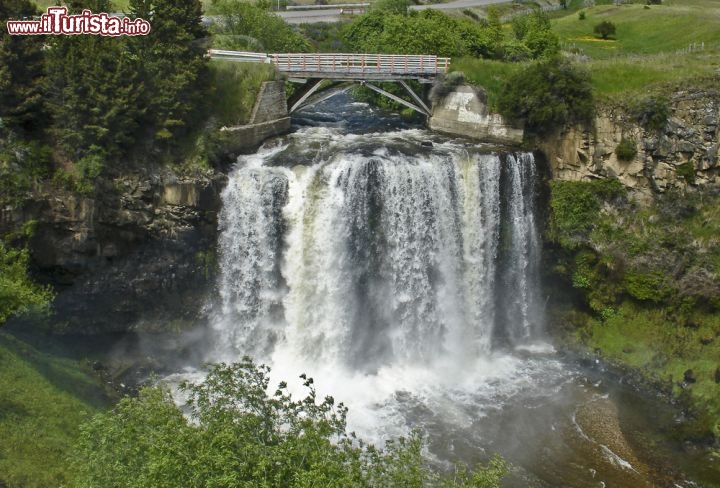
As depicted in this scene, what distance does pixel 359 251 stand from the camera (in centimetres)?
3769

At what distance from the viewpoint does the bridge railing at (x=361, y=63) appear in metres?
45.0

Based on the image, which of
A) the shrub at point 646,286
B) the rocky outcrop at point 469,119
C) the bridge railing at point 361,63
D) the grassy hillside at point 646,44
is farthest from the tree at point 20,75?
the shrub at point 646,286

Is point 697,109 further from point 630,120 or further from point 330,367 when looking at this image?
point 330,367

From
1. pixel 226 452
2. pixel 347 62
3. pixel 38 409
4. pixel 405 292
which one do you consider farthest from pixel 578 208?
pixel 38 409

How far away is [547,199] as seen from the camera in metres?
41.8

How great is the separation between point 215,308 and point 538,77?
963 inches

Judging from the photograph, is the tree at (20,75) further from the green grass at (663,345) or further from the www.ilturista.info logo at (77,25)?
the green grass at (663,345)

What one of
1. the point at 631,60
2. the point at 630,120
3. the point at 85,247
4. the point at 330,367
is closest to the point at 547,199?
the point at 630,120

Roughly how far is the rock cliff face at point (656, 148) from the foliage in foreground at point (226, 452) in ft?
89.8

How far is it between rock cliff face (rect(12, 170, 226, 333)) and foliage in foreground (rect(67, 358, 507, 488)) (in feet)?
58.0

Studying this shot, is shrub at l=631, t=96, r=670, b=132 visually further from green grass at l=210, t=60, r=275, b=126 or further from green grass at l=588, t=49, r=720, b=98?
green grass at l=210, t=60, r=275, b=126

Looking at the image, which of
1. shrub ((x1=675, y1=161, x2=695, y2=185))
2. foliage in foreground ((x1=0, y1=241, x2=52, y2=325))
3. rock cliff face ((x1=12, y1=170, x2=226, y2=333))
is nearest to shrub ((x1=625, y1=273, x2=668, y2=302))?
shrub ((x1=675, y1=161, x2=695, y2=185))

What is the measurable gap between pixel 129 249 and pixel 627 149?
29641mm

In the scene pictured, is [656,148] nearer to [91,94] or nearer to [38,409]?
[91,94]
